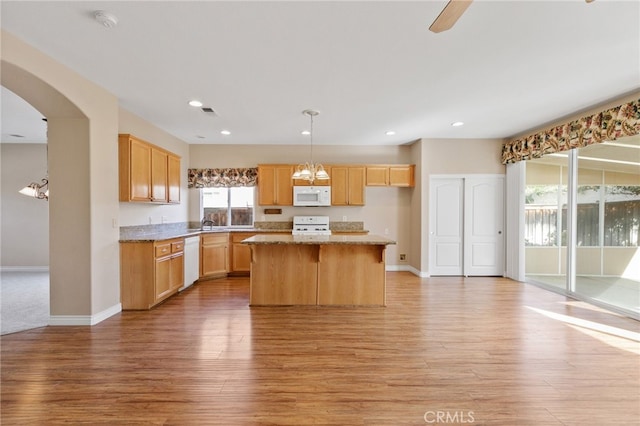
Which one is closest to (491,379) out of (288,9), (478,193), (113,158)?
(288,9)

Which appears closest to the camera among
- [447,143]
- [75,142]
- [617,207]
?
[75,142]

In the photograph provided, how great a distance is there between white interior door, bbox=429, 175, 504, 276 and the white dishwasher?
457 cm

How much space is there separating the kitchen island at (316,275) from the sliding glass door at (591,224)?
321 cm

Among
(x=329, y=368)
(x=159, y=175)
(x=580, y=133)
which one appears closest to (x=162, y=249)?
(x=159, y=175)

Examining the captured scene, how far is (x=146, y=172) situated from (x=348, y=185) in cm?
367

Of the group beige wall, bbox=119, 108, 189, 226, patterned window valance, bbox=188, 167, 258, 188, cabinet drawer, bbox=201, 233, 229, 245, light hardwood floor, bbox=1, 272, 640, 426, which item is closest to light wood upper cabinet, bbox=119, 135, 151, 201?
beige wall, bbox=119, 108, 189, 226

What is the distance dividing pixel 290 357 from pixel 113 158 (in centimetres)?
328

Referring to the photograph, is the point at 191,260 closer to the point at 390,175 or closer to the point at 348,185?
the point at 348,185

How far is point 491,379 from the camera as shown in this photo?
2.21 m

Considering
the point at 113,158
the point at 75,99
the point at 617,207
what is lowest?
the point at 617,207

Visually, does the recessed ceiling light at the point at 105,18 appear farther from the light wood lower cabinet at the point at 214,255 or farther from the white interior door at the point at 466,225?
the white interior door at the point at 466,225

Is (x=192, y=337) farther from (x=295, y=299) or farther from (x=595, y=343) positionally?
(x=595, y=343)

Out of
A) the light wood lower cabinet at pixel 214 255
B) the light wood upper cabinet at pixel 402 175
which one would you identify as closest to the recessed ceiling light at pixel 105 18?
the light wood lower cabinet at pixel 214 255

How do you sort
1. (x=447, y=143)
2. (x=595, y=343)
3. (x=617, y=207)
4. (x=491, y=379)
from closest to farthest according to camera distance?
1. (x=491, y=379)
2. (x=595, y=343)
3. (x=617, y=207)
4. (x=447, y=143)
